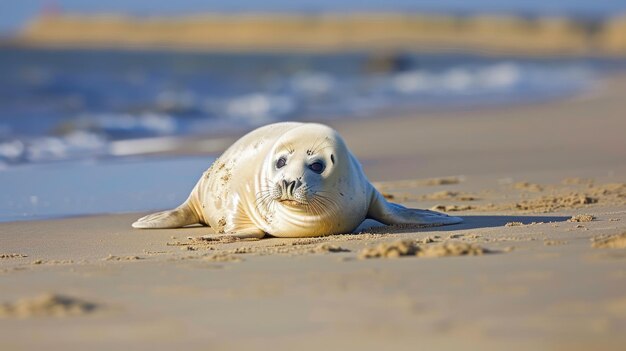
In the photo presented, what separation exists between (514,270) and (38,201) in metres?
5.41

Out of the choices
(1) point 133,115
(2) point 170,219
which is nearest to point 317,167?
(2) point 170,219

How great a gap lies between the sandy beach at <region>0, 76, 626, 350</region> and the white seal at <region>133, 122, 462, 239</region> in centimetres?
17

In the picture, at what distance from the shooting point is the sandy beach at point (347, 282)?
4191 millimetres

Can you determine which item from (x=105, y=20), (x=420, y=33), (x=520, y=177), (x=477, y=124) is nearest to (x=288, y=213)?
(x=520, y=177)

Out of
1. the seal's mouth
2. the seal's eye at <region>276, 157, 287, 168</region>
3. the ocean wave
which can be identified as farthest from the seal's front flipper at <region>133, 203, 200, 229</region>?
the ocean wave

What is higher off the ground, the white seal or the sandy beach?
the white seal

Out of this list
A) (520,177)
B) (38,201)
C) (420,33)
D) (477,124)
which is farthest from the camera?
(420,33)

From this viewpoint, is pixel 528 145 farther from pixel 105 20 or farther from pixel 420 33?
pixel 105 20

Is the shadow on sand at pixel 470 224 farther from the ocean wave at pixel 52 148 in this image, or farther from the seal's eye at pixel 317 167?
the ocean wave at pixel 52 148

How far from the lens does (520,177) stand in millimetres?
10648

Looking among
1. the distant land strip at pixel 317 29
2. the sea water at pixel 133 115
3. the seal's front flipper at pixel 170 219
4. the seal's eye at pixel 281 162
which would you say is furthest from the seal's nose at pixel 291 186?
the distant land strip at pixel 317 29

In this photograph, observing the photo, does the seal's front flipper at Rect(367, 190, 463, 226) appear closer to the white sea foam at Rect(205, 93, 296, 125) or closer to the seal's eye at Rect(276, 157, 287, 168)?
the seal's eye at Rect(276, 157, 287, 168)

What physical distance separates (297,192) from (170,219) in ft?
4.94

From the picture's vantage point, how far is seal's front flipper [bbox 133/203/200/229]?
8.07 meters
